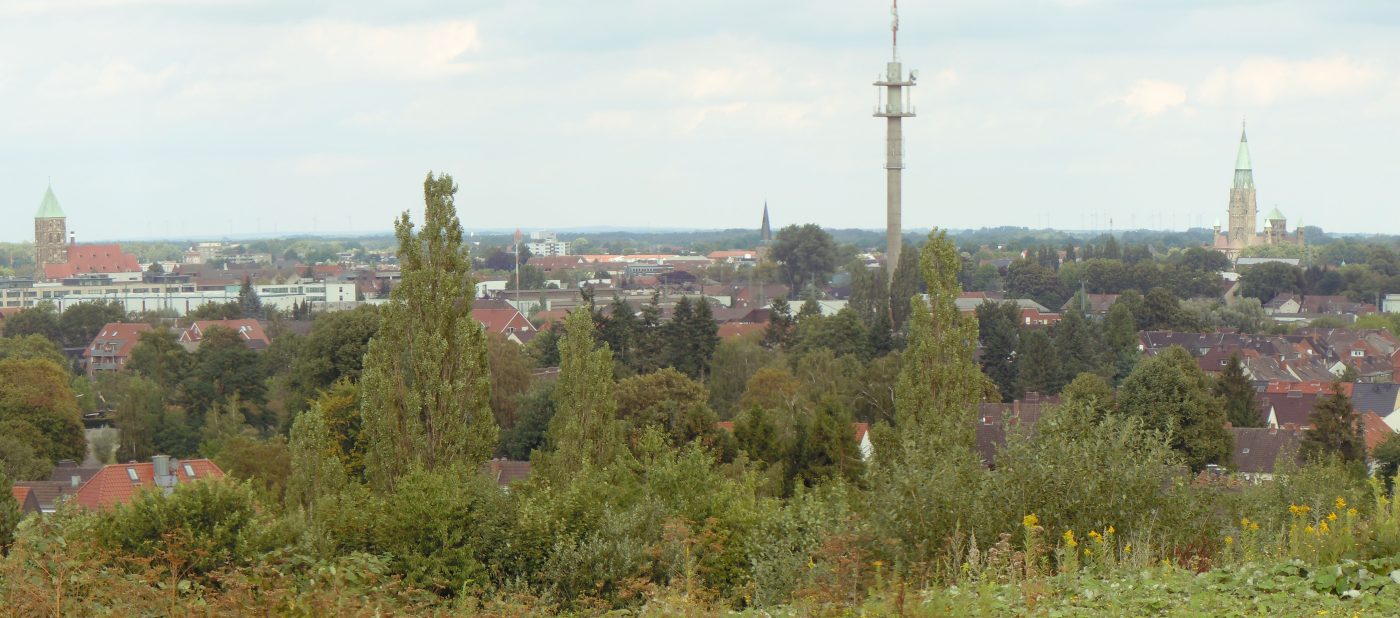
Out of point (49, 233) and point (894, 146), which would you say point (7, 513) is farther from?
point (49, 233)

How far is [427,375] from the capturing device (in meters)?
20.3

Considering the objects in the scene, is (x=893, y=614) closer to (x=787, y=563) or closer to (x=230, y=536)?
(x=787, y=563)

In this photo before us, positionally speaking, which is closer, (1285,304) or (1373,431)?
(1373,431)

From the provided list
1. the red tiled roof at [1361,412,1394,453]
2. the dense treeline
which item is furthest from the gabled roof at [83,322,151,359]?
the red tiled roof at [1361,412,1394,453]

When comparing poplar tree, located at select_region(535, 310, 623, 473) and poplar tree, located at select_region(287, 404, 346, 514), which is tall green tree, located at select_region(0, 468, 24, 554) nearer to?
poplar tree, located at select_region(287, 404, 346, 514)

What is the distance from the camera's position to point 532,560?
12.4m

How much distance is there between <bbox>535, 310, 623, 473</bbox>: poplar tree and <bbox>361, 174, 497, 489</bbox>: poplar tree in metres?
2.61

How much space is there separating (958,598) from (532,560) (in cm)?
568

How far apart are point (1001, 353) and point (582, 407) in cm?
3757

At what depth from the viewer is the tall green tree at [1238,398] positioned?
146ft

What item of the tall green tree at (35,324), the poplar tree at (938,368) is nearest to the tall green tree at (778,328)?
the poplar tree at (938,368)

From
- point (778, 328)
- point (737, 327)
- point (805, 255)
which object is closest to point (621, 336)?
point (778, 328)

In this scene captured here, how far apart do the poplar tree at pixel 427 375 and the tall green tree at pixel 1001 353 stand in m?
37.1

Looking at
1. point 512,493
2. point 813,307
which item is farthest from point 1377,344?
point 512,493
